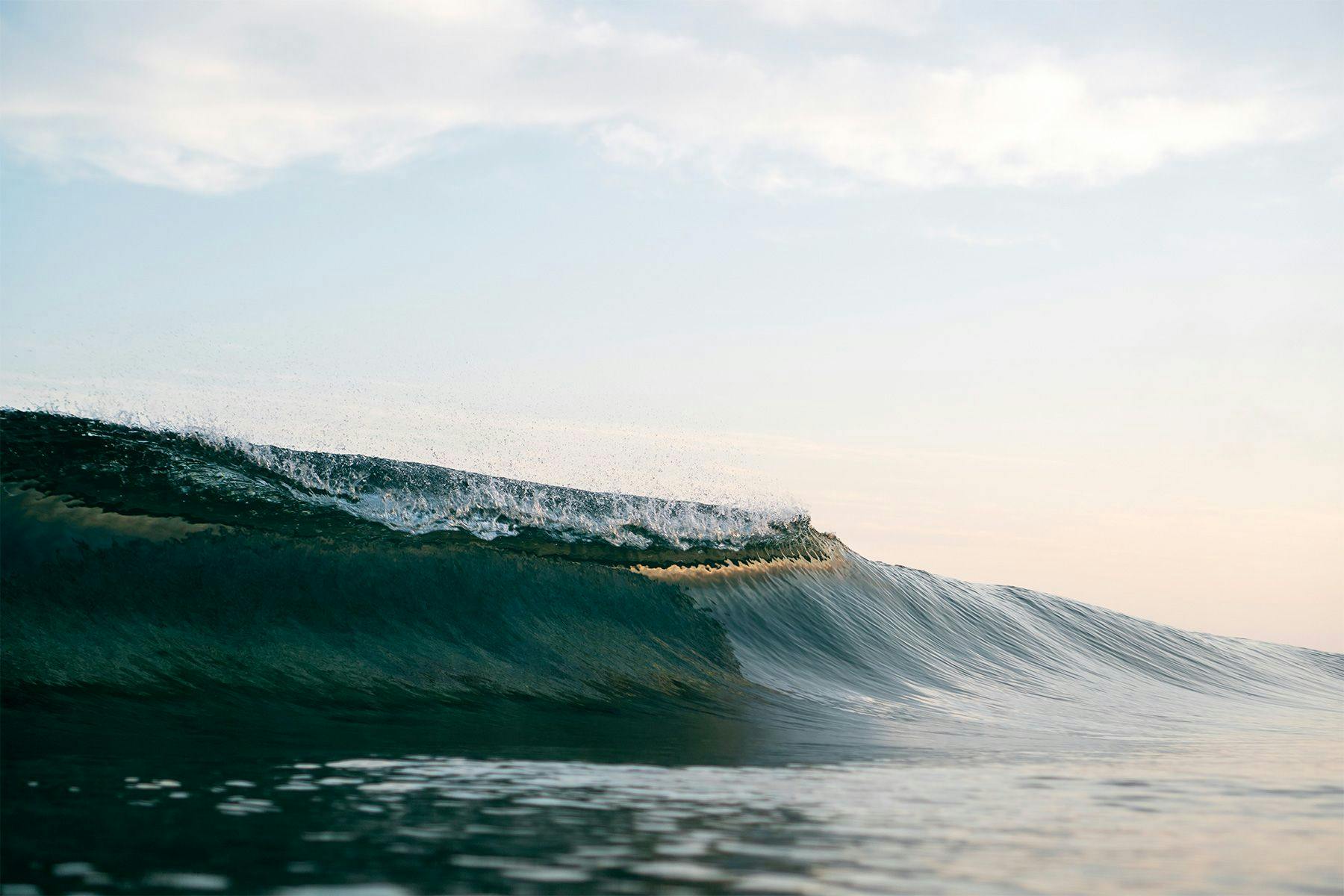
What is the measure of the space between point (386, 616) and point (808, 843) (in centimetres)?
503

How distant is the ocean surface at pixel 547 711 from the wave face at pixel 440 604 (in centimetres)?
3

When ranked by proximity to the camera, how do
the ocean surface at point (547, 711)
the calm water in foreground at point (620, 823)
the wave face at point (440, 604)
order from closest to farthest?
the calm water in foreground at point (620, 823) < the ocean surface at point (547, 711) < the wave face at point (440, 604)

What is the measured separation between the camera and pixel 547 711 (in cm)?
668

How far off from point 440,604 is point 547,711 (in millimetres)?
1513

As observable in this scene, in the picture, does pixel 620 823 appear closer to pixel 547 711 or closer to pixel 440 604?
pixel 547 711

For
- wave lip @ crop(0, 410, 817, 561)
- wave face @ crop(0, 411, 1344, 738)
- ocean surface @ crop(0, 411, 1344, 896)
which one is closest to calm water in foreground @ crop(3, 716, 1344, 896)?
ocean surface @ crop(0, 411, 1344, 896)

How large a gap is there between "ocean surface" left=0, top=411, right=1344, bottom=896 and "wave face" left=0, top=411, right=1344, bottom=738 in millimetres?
28

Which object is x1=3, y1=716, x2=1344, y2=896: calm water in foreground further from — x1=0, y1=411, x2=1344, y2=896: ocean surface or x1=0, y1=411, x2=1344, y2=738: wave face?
x1=0, y1=411, x2=1344, y2=738: wave face

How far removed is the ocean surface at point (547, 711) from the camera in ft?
9.10

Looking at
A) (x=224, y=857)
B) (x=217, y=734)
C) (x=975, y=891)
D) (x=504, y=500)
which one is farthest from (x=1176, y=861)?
(x=504, y=500)

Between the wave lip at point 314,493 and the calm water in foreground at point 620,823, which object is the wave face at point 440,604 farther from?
the calm water in foreground at point 620,823

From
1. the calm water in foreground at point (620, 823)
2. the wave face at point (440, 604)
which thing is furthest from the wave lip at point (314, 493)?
the calm water in foreground at point (620, 823)

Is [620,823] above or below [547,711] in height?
above

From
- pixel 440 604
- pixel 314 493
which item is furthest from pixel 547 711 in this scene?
pixel 314 493
